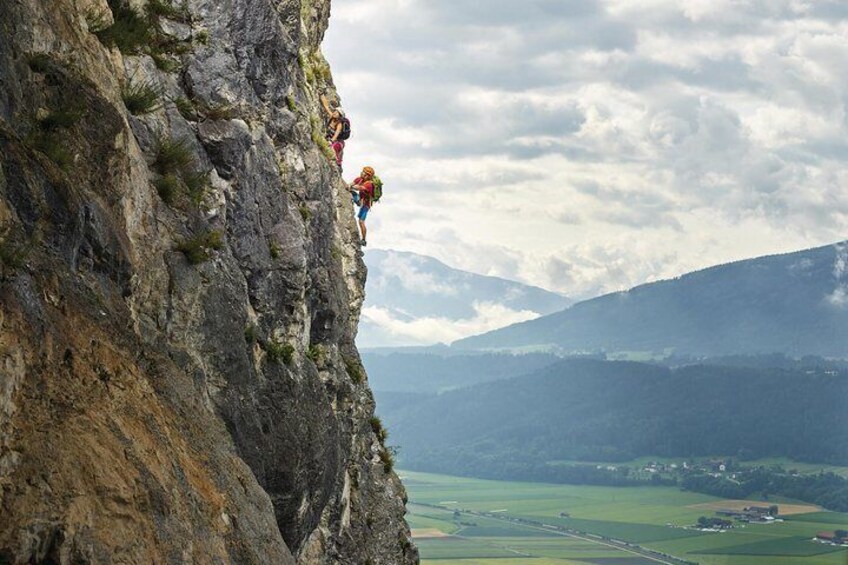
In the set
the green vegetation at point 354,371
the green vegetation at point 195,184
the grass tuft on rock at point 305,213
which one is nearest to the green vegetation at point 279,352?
the green vegetation at point 195,184

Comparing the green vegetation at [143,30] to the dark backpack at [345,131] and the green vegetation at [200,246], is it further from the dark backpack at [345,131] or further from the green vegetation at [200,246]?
the dark backpack at [345,131]

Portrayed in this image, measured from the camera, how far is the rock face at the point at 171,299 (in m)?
13.7

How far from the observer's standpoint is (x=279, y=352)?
24766 millimetres

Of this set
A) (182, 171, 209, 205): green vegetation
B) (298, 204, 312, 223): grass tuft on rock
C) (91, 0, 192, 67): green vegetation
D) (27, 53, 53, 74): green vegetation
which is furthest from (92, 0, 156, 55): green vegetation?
(298, 204, 312, 223): grass tuft on rock

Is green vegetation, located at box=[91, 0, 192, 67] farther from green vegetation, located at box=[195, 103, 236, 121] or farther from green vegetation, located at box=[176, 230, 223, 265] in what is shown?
green vegetation, located at box=[176, 230, 223, 265]

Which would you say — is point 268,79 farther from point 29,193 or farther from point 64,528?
point 64,528

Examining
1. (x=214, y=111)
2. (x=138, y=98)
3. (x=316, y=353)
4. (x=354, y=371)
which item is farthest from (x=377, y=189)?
(x=138, y=98)

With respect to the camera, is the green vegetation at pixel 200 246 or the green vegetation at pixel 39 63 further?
the green vegetation at pixel 200 246

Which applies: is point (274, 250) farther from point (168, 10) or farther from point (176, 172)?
point (168, 10)

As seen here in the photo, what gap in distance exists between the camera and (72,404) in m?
14.2

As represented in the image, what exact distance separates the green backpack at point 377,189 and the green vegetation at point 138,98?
689 inches

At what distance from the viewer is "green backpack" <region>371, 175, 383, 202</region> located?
38.7 m

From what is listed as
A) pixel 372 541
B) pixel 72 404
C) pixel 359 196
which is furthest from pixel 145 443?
pixel 359 196

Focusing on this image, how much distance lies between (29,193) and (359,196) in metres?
23.6
